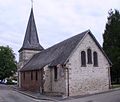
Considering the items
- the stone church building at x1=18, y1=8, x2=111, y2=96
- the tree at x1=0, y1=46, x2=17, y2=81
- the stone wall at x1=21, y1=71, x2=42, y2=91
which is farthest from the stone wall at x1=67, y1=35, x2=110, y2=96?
the tree at x1=0, y1=46, x2=17, y2=81

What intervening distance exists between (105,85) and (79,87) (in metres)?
4.05

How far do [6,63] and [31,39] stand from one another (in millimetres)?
21530

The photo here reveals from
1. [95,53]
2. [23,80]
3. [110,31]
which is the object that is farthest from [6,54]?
[95,53]

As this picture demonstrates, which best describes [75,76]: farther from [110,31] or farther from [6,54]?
[6,54]

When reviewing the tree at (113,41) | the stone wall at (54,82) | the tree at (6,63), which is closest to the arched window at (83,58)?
the stone wall at (54,82)

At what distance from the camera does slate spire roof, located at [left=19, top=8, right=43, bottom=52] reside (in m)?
59.5

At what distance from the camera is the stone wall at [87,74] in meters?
33.6

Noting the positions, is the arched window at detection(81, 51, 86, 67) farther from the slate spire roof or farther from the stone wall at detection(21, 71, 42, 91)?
the slate spire roof

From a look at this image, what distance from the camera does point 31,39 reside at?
60031mm

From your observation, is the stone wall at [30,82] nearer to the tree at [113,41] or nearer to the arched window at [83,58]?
the arched window at [83,58]

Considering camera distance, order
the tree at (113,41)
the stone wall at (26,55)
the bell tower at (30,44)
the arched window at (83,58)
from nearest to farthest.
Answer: the arched window at (83,58), the tree at (113,41), the stone wall at (26,55), the bell tower at (30,44)

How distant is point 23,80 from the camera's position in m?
54.8

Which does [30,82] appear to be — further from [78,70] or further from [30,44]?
[78,70]

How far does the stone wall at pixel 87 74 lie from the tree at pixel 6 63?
4707 cm
